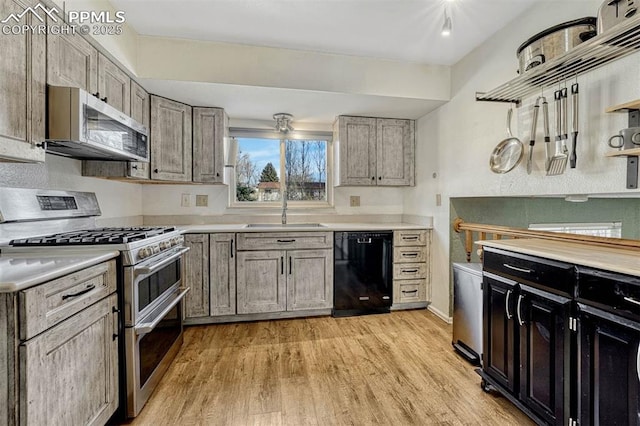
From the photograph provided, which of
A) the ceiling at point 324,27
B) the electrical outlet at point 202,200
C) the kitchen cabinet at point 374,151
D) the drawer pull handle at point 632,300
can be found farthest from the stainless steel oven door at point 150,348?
the drawer pull handle at point 632,300

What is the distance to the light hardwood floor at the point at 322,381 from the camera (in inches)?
Result: 63.0

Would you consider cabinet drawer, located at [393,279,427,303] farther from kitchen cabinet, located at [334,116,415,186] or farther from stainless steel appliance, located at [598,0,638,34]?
stainless steel appliance, located at [598,0,638,34]

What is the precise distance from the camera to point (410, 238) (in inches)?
122

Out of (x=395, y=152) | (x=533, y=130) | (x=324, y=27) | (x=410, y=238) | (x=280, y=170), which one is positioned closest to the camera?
(x=533, y=130)

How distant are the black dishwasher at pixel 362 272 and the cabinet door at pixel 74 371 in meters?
1.93

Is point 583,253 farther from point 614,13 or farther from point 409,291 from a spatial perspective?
point 409,291

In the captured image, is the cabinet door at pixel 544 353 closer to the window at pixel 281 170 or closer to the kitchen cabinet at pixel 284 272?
the kitchen cabinet at pixel 284 272

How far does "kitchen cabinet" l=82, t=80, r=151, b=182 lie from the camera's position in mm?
2230

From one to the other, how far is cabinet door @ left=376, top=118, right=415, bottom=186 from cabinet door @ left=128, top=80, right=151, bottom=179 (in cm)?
230

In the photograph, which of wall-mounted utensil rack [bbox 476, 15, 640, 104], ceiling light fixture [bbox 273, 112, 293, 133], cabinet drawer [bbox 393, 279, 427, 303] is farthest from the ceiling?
cabinet drawer [bbox 393, 279, 427, 303]

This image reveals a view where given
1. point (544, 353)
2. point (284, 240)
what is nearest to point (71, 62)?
point (284, 240)

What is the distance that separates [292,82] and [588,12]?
1.93m

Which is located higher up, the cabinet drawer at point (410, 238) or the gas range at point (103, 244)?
the gas range at point (103, 244)

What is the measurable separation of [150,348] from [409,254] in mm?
2406
